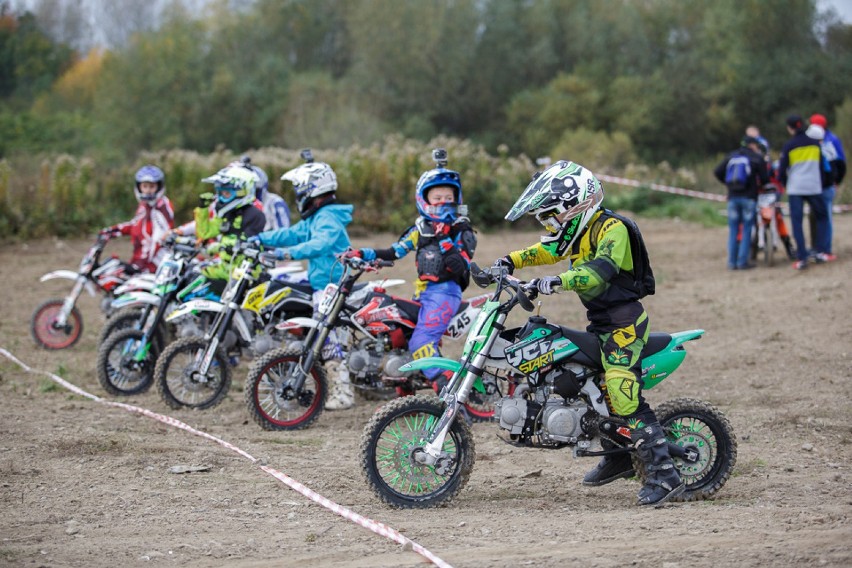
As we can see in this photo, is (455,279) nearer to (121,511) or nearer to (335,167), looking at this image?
(121,511)

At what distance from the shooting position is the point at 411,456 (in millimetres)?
6230

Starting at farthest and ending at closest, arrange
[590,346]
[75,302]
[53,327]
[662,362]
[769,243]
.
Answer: [769,243] < [53,327] < [75,302] < [662,362] < [590,346]

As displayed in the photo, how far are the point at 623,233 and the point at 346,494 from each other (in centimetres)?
234

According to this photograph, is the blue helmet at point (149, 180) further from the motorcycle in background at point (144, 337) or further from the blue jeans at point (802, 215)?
the blue jeans at point (802, 215)

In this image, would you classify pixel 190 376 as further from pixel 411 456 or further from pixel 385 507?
pixel 411 456

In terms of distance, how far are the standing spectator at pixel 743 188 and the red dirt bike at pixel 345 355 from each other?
8339 millimetres

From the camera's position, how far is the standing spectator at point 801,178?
588 inches

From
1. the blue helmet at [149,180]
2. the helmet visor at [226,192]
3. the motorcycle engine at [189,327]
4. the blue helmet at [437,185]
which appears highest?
the blue helmet at [149,180]

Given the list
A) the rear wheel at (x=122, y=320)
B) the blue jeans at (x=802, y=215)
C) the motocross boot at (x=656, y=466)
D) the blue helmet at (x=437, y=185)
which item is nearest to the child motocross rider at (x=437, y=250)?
the blue helmet at (x=437, y=185)

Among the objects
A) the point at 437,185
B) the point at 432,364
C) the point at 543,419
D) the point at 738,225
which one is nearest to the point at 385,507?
the point at 432,364

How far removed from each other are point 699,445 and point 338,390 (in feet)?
12.2

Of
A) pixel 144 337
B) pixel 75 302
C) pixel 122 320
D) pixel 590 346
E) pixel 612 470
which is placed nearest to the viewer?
pixel 590 346

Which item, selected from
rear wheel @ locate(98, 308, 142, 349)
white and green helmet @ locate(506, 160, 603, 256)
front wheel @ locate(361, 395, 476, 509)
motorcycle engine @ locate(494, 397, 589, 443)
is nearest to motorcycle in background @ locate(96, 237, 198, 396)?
rear wheel @ locate(98, 308, 142, 349)

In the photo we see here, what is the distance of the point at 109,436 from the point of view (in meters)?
7.93
